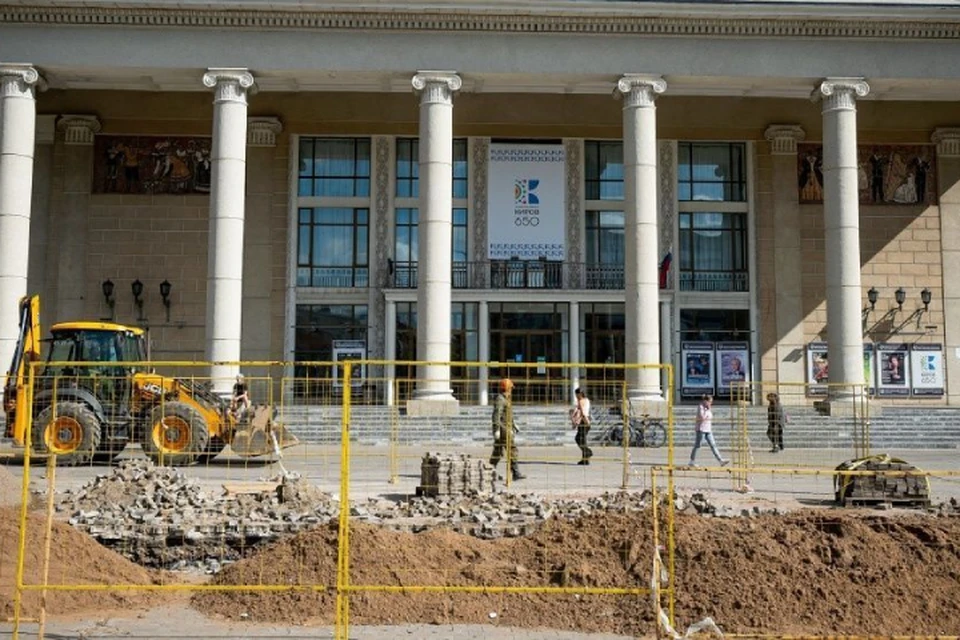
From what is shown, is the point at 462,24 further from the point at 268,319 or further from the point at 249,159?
the point at 268,319

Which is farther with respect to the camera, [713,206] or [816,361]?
[713,206]

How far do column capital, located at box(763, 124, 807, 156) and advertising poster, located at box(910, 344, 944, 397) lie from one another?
8350 mm

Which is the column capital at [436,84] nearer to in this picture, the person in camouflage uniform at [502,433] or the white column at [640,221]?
the white column at [640,221]

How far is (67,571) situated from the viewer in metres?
8.82

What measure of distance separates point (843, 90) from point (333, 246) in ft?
58.2

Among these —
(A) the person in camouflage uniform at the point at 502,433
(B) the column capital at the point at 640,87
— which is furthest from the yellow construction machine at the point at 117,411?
(B) the column capital at the point at 640,87

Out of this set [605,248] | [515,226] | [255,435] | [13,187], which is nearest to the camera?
[255,435]

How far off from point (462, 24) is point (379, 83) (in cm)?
322

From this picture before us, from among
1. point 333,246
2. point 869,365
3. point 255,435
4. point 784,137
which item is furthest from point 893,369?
point 255,435

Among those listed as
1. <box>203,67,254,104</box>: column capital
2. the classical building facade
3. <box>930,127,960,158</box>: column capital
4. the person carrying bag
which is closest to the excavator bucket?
the person carrying bag

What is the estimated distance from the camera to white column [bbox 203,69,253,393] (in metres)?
26.1

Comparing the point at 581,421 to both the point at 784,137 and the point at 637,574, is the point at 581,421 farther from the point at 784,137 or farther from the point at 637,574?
the point at 784,137

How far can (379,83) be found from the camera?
28.4m

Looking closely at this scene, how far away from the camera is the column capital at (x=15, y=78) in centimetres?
2620
